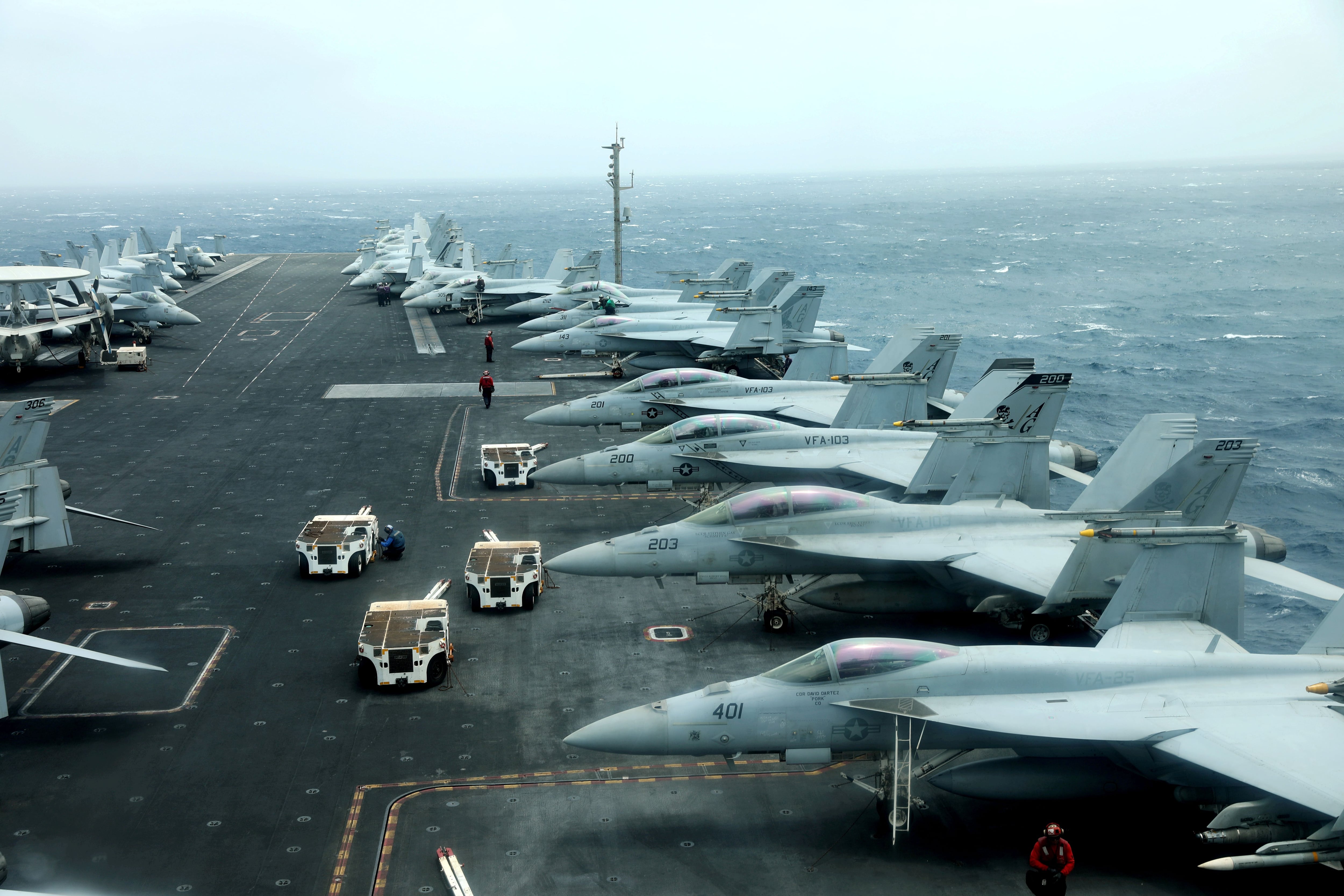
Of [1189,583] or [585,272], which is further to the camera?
[585,272]

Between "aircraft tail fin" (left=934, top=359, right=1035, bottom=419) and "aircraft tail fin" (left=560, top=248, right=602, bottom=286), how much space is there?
44.9 metres

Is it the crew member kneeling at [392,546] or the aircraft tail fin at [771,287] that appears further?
the aircraft tail fin at [771,287]

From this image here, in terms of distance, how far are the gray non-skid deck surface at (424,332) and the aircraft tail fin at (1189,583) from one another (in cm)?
4706

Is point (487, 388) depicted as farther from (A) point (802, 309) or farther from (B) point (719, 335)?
(A) point (802, 309)

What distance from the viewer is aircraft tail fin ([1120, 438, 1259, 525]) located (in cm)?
2066

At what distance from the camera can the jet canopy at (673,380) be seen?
37.3 metres

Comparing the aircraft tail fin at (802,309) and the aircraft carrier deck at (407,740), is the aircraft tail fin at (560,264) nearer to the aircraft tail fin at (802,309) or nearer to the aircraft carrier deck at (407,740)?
the aircraft tail fin at (802,309)

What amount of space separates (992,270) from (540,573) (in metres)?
125

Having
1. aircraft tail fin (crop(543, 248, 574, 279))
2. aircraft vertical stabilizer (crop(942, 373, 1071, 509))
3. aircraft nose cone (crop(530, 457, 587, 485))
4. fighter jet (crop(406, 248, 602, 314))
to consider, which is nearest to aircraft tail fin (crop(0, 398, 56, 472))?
aircraft nose cone (crop(530, 457, 587, 485))

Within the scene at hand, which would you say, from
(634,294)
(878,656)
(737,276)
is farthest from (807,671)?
(634,294)

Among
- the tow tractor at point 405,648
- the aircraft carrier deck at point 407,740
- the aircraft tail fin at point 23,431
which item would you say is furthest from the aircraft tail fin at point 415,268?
the tow tractor at point 405,648

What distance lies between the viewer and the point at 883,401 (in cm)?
3303

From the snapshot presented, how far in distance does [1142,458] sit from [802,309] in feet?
90.8

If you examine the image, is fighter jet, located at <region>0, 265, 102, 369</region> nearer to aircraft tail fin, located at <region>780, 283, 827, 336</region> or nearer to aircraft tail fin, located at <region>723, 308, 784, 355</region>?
aircraft tail fin, located at <region>723, 308, 784, 355</region>
